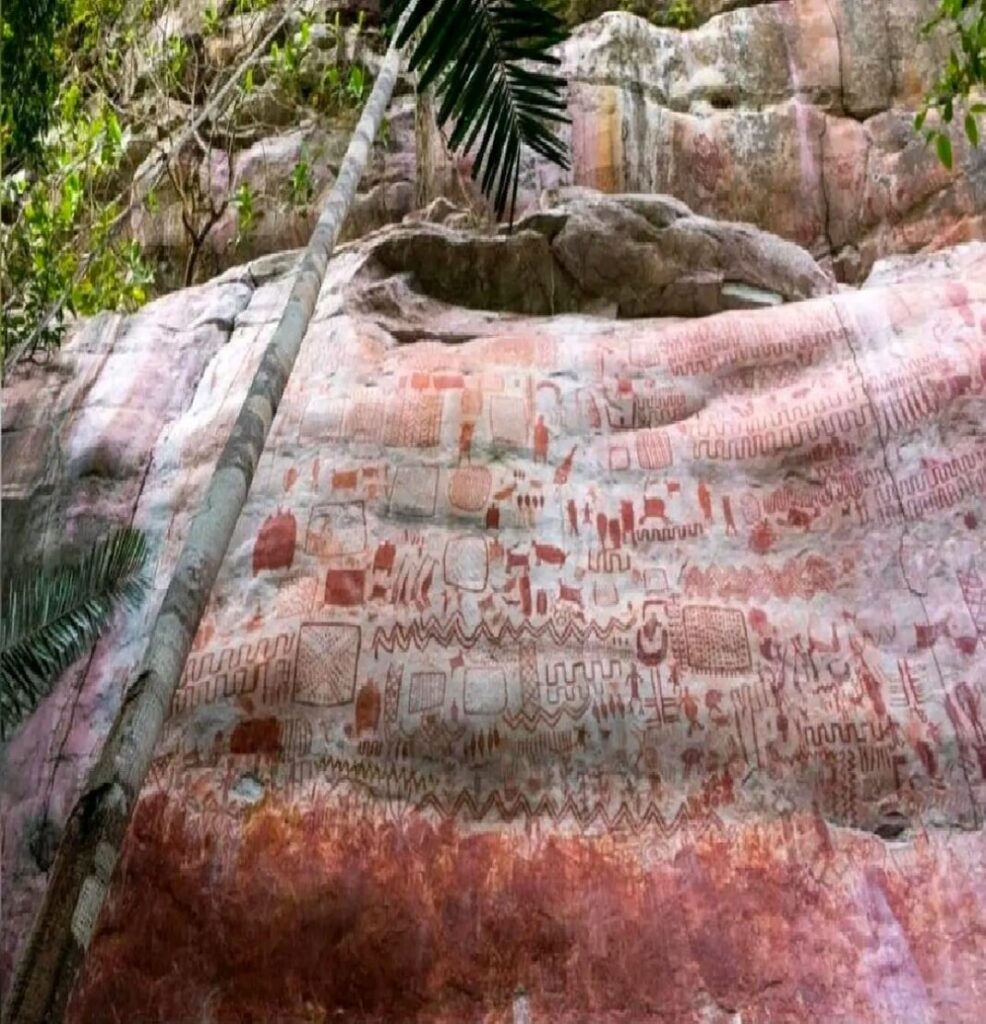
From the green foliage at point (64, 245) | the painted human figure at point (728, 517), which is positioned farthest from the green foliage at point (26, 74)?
the painted human figure at point (728, 517)

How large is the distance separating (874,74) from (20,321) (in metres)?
7.49

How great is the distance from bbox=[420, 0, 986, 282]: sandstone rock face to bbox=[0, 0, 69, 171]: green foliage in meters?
3.83

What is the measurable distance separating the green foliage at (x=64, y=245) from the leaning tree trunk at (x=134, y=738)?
9.39ft

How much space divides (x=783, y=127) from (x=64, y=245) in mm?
5968

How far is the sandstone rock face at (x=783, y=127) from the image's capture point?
32.8ft

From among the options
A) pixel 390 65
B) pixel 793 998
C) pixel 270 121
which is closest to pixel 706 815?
pixel 793 998

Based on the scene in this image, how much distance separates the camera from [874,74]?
35.5ft

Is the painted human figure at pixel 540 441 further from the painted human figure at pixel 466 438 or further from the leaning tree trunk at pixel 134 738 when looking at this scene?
the leaning tree trunk at pixel 134 738

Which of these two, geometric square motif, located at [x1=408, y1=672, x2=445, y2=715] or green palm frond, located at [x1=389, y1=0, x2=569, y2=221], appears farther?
geometric square motif, located at [x1=408, y1=672, x2=445, y2=715]

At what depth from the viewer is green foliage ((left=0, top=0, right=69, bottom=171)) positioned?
A: 5.97 metres

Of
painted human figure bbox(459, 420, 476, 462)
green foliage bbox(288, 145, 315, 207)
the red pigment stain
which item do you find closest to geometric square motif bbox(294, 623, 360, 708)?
the red pigment stain

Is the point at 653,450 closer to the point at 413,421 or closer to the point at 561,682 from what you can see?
the point at 413,421

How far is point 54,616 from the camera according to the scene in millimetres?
4449

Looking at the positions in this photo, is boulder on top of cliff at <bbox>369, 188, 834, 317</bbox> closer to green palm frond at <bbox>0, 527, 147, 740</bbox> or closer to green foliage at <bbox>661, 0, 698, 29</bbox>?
green foliage at <bbox>661, 0, 698, 29</bbox>
